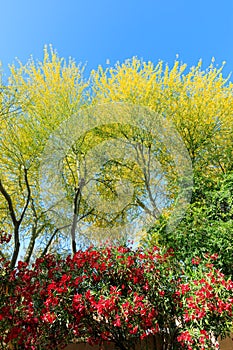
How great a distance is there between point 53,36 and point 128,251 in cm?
621

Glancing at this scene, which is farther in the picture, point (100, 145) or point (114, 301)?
point (100, 145)

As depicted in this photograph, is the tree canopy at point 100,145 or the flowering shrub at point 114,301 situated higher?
the tree canopy at point 100,145

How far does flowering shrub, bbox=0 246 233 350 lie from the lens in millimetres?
3746

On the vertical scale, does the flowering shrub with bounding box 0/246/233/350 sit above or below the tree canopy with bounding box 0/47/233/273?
below

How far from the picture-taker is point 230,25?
7.46 metres

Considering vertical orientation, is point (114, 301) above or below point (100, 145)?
below

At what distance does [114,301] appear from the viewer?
3732 millimetres

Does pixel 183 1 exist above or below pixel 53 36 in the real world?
below

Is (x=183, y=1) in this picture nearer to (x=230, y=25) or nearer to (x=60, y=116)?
(x=230, y=25)

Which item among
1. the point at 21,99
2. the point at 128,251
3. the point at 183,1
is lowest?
the point at 128,251

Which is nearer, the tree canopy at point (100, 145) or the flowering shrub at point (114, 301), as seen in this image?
the flowering shrub at point (114, 301)

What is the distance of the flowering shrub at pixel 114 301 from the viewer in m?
3.75

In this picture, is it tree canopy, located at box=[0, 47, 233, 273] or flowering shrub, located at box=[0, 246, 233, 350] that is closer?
flowering shrub, located at box=[0, 246, 233, 350]

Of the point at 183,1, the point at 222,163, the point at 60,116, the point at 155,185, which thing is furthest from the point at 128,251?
the point at 183,1
